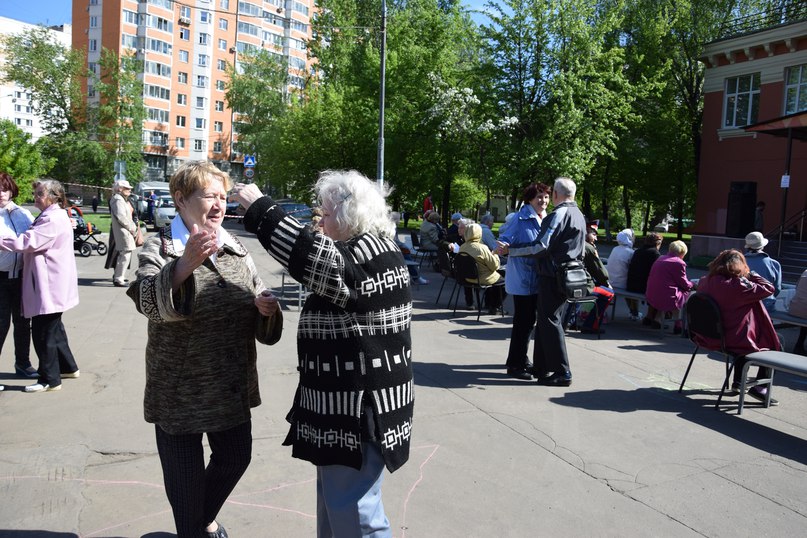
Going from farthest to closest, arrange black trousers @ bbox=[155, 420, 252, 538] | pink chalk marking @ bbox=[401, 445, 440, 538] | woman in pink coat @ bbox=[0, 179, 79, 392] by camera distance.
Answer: woman in pink coat @ bbox=[0, 179, 79, 392], pink chalk marking @ bbox=[401, 445, 440, 538], black trousers @ bbox=[155, 420, 252, 538]

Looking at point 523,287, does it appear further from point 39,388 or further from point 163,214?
point 163,214

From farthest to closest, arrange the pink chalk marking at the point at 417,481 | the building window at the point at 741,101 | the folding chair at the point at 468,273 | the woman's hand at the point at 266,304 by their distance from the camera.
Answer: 1. the building window at the point at 741,101
2. the folding chair at the point at 468,273
3. the pink chalk marking at the point at 417,481
4. the woman's hand at the point at 266,304

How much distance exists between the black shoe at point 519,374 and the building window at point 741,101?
23.7 meters

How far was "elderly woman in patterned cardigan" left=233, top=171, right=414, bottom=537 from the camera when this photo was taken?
228 centimetres

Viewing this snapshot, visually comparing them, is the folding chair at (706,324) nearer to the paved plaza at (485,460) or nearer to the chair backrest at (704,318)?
the chair backrest at (704,318)

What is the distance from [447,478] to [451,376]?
2.40 meters

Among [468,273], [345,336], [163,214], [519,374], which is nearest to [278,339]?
[345,336]

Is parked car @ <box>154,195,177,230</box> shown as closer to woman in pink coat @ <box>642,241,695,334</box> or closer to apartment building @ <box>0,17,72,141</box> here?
woman in pink coat @ <box>642,241,695,334</box>

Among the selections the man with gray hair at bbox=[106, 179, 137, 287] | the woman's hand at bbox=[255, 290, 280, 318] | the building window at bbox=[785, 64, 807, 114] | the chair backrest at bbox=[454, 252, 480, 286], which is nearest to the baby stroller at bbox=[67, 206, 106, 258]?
the man with gray hair at bbox=[106, 179, 137, 287]

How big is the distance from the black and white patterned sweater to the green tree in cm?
1953

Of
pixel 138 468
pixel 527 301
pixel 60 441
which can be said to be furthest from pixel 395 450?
pixel 527 301

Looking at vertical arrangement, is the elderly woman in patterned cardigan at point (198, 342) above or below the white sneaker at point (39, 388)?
above

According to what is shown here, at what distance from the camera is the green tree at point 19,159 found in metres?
20.0

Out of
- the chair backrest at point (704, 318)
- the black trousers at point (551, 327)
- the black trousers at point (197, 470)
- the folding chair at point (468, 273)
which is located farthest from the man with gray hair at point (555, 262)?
the black trousers at point (197, 470)
